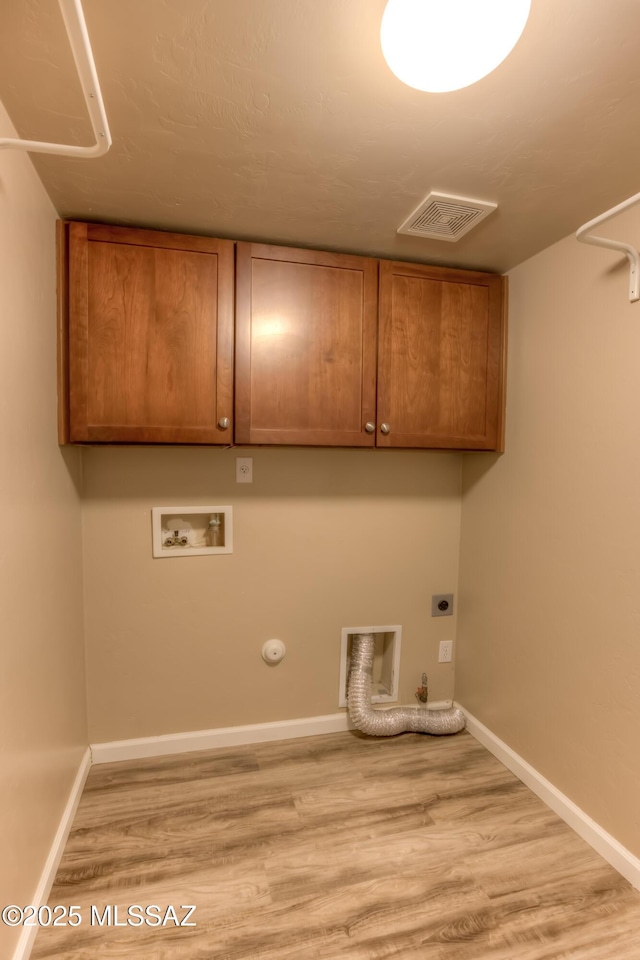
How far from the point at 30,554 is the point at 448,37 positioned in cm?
162

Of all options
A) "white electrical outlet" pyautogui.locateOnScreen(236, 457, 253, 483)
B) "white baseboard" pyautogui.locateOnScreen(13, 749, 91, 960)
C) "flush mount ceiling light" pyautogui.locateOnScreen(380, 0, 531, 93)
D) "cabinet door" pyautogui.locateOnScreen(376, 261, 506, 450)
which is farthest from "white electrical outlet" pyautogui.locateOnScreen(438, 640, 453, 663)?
"flush mount ceiling light" pyautogui.locateOnScreen(380, 0, 531, 93)

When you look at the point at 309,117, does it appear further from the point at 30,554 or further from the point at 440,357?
the point at 30,554

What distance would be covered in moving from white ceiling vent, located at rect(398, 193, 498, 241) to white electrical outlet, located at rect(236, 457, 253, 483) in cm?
116

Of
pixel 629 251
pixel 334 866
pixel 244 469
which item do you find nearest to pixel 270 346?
pixel 244 469

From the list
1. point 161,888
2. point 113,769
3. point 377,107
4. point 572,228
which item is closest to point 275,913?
point 161,888

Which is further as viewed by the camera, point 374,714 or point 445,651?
point 445,651

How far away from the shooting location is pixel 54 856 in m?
1.49

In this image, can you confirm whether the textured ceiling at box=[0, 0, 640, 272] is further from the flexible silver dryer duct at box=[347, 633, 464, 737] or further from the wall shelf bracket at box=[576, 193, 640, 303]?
the flexible silver dryer duct at box=[347, 633, 464, 737]

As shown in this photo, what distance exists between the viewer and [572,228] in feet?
5.66

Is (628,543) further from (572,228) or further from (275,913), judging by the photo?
(275,913)

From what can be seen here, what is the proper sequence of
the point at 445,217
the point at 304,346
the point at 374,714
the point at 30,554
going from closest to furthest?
the point at 30,554, the point at 445,217, the point at 304,346, the point at 374,714

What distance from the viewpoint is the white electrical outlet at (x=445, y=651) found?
2485 mm

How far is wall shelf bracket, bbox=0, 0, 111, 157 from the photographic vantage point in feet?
2.25

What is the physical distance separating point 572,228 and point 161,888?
2714 millimetres
